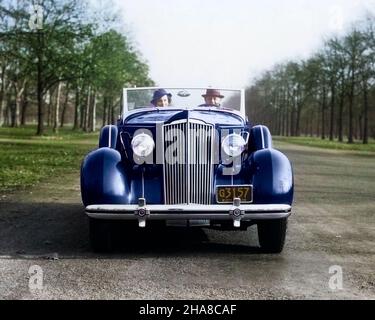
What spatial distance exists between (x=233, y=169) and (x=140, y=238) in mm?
1408

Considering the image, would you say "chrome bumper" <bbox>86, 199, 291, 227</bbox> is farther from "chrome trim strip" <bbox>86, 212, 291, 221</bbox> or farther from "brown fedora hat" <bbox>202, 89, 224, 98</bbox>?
"brown fedora hat" <bbox>202, 89, 224, 98</bbox>

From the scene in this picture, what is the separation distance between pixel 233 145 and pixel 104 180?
57.6 inches

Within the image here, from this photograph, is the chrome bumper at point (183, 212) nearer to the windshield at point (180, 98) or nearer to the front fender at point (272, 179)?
the front fender at point (272, 179)

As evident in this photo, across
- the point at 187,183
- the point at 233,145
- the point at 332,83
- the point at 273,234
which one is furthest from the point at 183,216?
the point at 332,83

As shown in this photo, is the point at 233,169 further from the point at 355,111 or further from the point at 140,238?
the point at 355,111

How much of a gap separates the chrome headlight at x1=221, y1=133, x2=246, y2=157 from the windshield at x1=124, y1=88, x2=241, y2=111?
5.68 ft

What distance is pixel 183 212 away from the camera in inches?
212

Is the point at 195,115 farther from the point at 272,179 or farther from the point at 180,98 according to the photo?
the point at 180,98

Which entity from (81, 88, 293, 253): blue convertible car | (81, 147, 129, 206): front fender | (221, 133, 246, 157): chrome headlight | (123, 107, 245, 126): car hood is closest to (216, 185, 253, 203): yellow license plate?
(81, 88, 293, 253): blue convertible car

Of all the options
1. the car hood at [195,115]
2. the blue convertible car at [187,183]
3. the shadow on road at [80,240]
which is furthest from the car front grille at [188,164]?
the shadow on road at [80,240]

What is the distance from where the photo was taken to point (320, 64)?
51.6 meters

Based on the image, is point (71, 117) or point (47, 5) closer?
point (47, 5)

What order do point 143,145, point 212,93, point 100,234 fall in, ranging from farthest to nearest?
point 212,93
point 143,145
point 100,234
